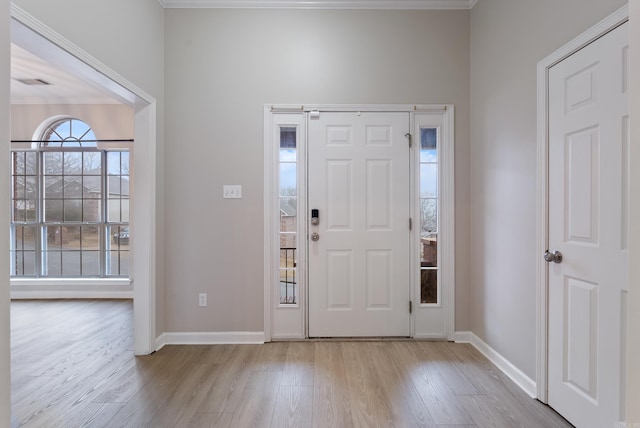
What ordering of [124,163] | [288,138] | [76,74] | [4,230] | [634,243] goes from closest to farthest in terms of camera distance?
[634,243] < [4,230] < [76,74] < [288,138] < [124,163]

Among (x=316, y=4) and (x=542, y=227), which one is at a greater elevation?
(x=316, y=4)

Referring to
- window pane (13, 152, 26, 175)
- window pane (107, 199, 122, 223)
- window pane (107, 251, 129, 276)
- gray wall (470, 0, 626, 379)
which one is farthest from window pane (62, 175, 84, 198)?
gray wall (470, 0, 626, 379)

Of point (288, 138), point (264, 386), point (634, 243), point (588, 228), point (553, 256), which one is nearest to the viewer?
point (634, 243)

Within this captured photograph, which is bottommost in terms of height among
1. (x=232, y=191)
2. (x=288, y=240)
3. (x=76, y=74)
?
(x=288, y=240)

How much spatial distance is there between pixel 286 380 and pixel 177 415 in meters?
0.70

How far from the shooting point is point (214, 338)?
2883 mm

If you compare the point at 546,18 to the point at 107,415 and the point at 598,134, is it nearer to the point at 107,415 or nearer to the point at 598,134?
the point at 598,134

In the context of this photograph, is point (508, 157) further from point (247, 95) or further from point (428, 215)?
point (247, 95)

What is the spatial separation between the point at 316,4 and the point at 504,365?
3.28m

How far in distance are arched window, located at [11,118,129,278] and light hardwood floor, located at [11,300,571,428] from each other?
1805 millimetres

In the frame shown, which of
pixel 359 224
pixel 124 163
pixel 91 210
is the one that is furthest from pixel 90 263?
pixel 359 224

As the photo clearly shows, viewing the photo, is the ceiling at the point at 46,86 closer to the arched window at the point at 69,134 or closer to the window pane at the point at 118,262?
the arched window at the point at 69,134

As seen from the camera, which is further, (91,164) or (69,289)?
(91,164)

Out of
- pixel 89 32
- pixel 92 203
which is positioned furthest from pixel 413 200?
pixel 92 203
